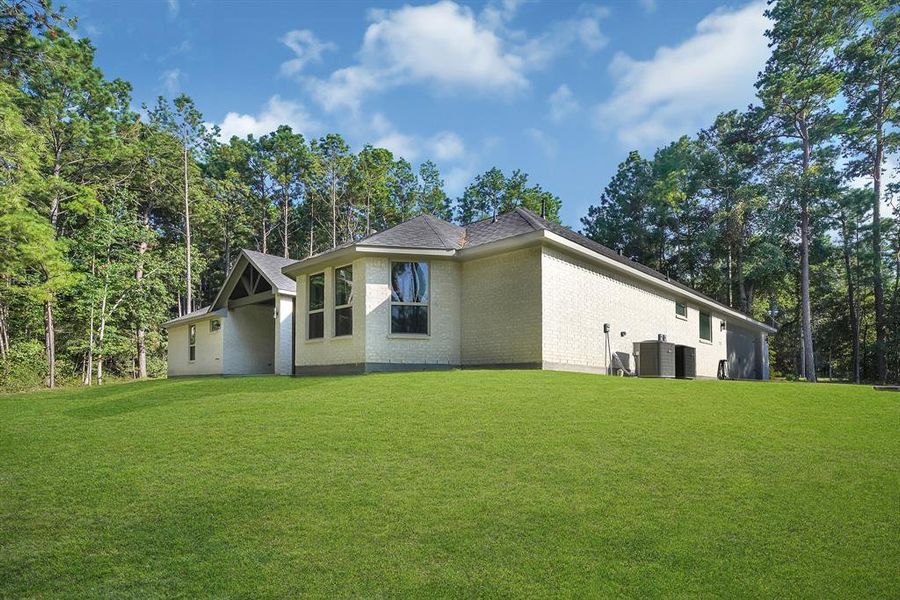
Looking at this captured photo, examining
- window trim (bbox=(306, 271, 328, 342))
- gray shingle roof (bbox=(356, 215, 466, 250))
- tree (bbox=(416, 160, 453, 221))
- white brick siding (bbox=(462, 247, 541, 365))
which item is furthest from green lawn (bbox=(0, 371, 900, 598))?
tree (bbox=(416, 160, 453, 221))

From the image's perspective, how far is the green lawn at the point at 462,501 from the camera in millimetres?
3789

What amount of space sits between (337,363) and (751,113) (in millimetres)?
30997

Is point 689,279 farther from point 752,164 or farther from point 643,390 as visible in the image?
point 643,390

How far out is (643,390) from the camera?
9.60 meters

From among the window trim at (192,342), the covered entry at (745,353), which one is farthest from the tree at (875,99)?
the window trim at (192,342)

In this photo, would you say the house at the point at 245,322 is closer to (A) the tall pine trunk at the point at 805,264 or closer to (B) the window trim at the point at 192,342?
(B) the window trim at the point at 192,342

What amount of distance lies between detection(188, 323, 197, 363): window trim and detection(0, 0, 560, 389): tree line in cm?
468

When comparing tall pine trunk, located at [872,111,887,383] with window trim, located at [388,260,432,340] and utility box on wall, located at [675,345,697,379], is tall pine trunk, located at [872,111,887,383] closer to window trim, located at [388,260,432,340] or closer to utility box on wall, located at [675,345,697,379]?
utility box on wall, located at [675,345,697,379]

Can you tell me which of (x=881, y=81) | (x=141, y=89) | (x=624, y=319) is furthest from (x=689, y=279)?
(x=141, y=89)

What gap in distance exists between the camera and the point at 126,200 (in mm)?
30938

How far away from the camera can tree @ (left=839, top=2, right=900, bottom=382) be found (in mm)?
27516

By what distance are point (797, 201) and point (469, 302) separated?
24554 millimetres

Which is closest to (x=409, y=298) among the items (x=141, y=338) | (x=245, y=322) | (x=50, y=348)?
(x=245, y=322)

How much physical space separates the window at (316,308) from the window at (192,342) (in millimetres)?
10095
